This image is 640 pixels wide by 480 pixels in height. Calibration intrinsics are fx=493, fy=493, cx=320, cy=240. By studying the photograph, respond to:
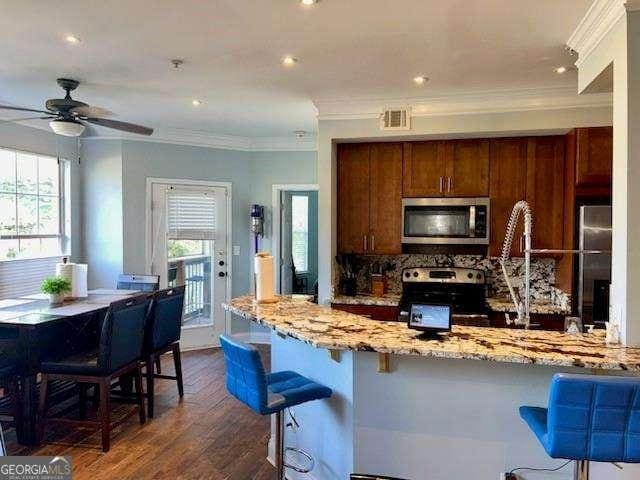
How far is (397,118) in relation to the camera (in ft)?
13.6

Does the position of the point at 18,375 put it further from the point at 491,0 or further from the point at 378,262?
the point at 491,0

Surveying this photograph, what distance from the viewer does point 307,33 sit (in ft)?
8.98

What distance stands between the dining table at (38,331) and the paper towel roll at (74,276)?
0.07 m

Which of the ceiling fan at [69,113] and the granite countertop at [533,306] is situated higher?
the ceiling fan at [69,113]

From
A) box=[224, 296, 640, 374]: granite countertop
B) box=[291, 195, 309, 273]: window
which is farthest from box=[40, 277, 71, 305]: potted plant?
box=[291, 195, 309, 273]: window

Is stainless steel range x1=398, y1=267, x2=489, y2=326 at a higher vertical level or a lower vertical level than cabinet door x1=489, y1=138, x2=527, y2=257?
lower

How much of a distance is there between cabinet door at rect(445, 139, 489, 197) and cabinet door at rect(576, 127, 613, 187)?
A: 0.73m

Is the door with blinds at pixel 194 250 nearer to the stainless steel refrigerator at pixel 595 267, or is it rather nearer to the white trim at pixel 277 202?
the white trim at pixel 277 202

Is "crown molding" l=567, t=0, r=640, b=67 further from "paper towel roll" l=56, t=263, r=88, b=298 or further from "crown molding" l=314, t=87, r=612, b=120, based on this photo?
"paper towel roll" l=56, t=263, r=88, b=298

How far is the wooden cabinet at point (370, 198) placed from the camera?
443 centimetres

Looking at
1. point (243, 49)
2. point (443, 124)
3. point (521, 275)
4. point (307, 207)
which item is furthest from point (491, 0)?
point (307, 207)

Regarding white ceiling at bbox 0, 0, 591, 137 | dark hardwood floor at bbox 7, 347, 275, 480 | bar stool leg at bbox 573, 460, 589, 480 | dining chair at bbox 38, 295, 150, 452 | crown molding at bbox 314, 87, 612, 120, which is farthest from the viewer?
crown molding at bbox 314, 87, 612, 120

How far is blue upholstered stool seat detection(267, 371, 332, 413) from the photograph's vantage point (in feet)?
7.30

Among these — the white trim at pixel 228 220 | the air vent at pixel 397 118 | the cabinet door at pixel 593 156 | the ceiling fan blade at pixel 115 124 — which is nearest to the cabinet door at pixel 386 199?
the air vent at pixel 397 118
